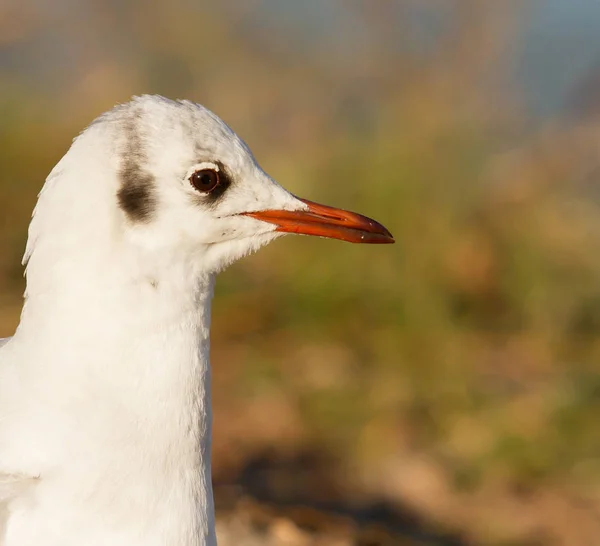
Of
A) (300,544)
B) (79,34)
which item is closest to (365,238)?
(300,544)

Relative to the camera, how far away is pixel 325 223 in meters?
2.81

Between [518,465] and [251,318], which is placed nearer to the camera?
[518,465]

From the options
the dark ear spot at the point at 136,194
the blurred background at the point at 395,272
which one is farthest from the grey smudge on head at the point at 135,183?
the blurred background at the point at 395,272

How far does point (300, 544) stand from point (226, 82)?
611 centimetres

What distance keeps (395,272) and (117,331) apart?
171 inches

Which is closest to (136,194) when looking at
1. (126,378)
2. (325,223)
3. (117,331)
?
(117,331)

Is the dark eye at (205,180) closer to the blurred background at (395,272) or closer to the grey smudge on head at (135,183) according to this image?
the grey smudge on head at (135,183)

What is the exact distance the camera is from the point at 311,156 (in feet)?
25.5

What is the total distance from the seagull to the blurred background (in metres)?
1.41

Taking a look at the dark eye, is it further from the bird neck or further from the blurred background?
the blurred background

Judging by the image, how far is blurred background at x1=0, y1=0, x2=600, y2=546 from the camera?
5.38 meters

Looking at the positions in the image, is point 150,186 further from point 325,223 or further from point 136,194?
point 325,223

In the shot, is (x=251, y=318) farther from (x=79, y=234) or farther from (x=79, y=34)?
(x=79, y=34)

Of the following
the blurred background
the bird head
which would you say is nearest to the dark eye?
the bird head
